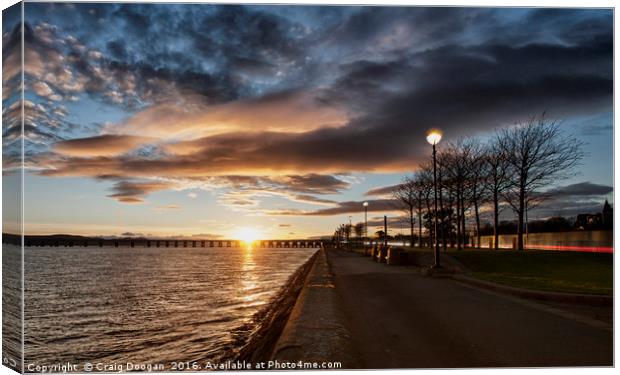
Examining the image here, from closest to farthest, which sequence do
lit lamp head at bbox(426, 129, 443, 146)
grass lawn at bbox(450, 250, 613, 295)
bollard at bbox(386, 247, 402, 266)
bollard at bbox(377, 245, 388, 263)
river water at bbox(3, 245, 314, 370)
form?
river water at bbox(3, 245, 314, 370) → grass lawn at bbox(450, 250, 613, 295) → lit lamp head at bbox(426, 129, 443, 146) → bollard at bbox(386, 247, 402, 266) → bollard at bbox(377, 245, 388, 263)

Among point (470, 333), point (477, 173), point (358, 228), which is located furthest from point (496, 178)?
point (358, 228)

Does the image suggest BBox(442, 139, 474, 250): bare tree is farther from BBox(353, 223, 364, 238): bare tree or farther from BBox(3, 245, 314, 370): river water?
BBox(353, 223, 364, 238): bare tree

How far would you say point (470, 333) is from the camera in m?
9.06

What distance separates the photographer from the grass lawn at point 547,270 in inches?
624

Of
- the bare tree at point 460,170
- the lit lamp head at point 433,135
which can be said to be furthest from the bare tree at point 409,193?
the lit lamp head at point 433,135

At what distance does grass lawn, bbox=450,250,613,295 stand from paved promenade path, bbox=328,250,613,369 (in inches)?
114

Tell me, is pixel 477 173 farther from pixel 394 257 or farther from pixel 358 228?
pixel 358 228

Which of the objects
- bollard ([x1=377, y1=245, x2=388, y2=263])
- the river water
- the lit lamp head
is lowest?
the river water

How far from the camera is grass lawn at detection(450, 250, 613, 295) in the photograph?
1584 centimetres

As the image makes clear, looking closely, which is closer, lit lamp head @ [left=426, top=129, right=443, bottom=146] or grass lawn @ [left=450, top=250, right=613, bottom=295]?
grass lawn @ [left=450, top=250, right=613, bottom=295]

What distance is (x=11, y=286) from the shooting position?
26.0 feet

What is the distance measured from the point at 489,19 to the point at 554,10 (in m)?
1.10

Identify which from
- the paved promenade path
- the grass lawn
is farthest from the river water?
the grass lawn

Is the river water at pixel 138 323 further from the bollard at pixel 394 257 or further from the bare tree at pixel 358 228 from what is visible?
the bare tree at pixel 358 228
